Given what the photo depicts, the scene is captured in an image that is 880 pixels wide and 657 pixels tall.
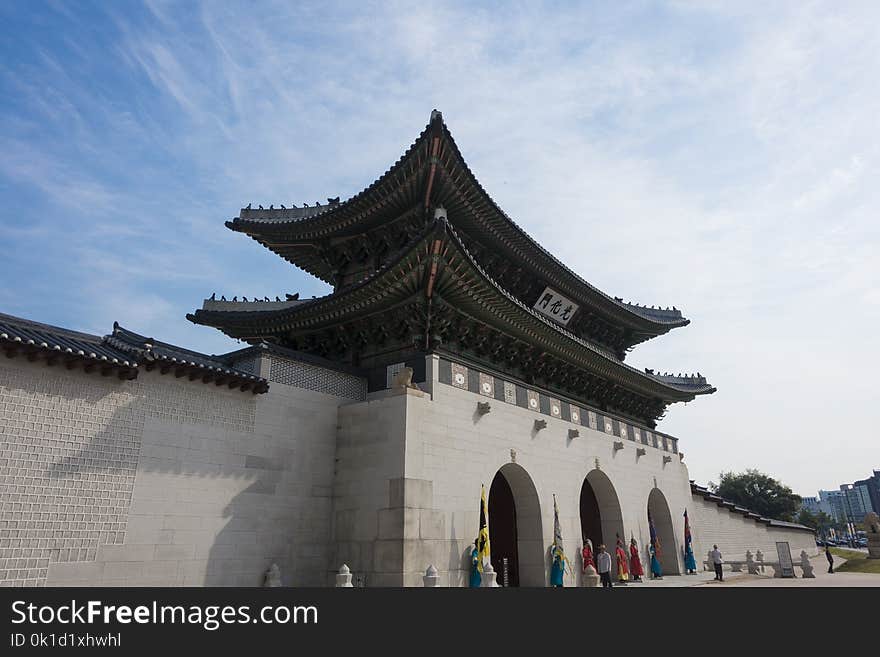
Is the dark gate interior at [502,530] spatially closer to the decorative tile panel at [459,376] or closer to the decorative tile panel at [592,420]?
the decorative tile panel at [459,376]

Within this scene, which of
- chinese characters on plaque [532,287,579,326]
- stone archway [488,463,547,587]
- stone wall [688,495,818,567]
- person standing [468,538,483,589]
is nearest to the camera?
person standing [468,538,483,589]

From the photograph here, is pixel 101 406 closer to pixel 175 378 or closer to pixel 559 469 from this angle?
pixel 175 378

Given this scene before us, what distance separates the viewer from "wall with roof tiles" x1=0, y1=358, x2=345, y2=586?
9695mm

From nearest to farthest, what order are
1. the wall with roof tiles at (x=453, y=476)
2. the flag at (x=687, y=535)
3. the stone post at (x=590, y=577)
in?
the wall with roof tiles at (x=453, y=476) < the stone post at (x=590, y=577) < the flag at (x=687, y=535)

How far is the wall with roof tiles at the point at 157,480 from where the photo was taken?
382 inches

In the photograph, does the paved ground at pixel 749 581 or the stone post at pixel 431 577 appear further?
the paved ground at pixel 749 581

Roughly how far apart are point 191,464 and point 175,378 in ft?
6.08

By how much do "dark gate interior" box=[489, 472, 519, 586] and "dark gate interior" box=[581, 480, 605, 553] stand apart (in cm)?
493

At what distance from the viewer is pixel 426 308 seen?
600 inches

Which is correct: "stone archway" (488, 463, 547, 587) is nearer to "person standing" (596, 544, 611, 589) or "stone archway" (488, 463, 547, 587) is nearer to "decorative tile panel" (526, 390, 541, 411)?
"person standing" (596, 544, 611, 589)

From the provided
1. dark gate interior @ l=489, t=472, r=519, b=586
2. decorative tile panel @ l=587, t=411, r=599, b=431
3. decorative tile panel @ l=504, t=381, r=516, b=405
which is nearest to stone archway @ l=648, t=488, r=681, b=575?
decorative tile panel @ l=587, t=411, r=599, b=431

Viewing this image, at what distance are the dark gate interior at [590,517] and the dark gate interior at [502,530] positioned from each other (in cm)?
493

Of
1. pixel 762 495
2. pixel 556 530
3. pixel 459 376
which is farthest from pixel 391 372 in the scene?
pixel 762 495

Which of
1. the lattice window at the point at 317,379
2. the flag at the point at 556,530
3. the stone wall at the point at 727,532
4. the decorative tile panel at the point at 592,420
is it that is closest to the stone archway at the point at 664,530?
the stone wall at the point at 727,532
